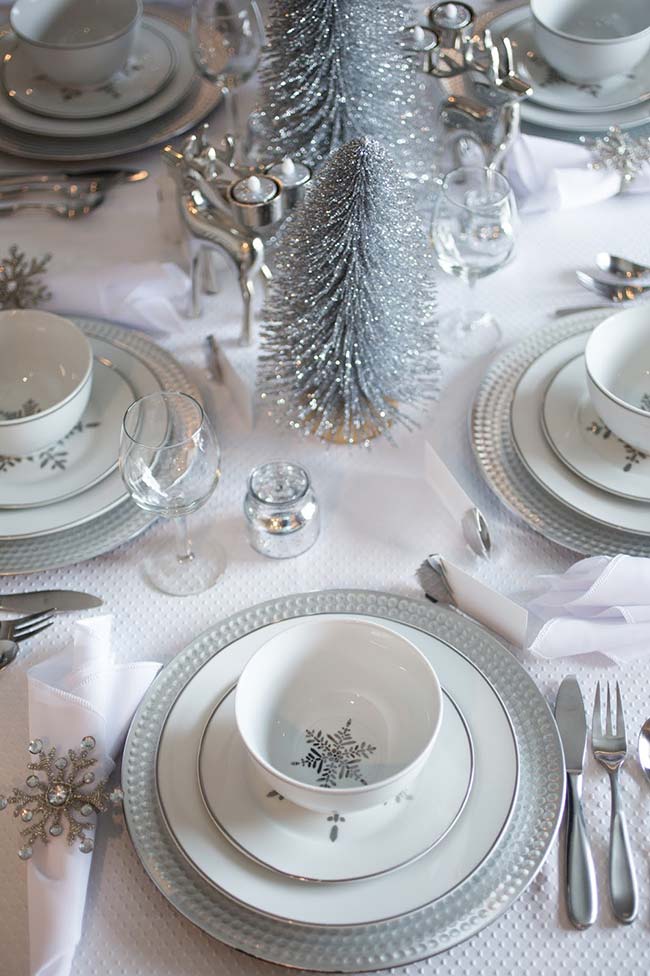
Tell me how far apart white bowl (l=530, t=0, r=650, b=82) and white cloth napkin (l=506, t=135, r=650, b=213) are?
4.7 inches

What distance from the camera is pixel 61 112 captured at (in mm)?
1312

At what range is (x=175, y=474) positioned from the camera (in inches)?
32.5

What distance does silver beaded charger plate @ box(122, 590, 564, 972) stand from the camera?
62cm

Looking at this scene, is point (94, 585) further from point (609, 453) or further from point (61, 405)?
point (609, 453)

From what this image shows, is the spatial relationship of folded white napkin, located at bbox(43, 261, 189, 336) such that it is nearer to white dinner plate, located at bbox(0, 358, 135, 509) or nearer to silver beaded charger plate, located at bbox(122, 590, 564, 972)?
white dinner plate, located at bbox(0, 358, 135, 509)

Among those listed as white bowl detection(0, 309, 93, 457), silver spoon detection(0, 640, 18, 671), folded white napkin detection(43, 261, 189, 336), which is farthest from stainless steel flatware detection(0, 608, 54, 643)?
folded white napkin detection(43, 261, 189, 336)

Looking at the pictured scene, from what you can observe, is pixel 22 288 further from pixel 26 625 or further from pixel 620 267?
pixel 620 267

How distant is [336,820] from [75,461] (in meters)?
0.44

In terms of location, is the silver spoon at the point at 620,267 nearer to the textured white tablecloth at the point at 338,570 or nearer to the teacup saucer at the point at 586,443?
the textured white tablecloth at the point at 338,570

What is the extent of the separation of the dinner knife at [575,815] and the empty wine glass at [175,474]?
0.30 metres

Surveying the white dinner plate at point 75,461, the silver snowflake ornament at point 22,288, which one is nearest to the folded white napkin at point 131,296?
the silver snowflake ornament at point 22,288

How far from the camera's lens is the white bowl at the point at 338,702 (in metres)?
0.69

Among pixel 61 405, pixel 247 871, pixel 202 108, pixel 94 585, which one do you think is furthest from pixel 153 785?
pixel 202 108

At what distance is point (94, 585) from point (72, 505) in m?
0.08
